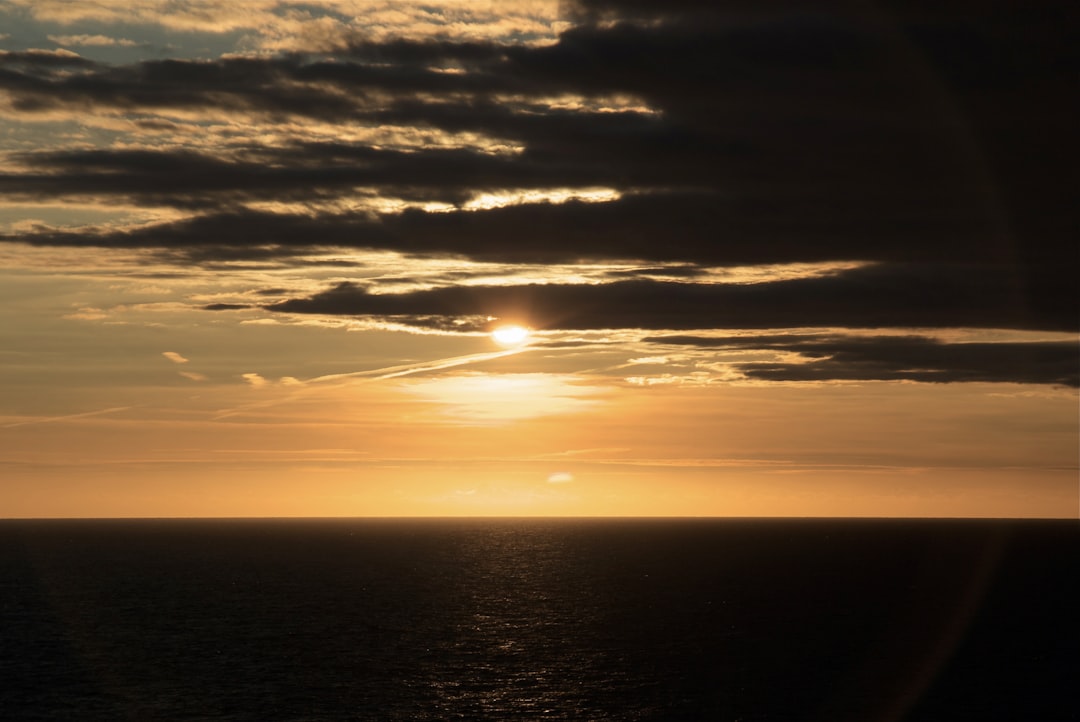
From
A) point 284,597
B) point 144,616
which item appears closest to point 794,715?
point 144,616

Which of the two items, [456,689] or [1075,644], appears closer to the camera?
[456,689]

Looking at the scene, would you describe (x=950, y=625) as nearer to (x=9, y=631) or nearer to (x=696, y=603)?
(x=696, y=603)

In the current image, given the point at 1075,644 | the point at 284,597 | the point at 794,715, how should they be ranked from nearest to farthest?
the point at 794,715 → the point at 1075,644 → the point at 284,597

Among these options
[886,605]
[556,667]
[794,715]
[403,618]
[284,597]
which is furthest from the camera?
[284,597]

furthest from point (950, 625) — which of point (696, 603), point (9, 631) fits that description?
point (9, 631)

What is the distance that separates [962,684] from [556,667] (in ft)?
120

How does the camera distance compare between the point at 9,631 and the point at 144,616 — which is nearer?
the point at 9,631

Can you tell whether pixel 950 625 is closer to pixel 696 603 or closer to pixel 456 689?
pixel 696 603

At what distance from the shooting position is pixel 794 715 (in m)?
88.5

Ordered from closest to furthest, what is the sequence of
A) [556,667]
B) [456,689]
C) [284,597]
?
[456,689] < [556,667] < [284,597]

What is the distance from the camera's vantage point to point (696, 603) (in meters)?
173

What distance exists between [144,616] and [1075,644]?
11686 centimetres

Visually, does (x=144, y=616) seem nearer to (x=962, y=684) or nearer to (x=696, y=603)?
(x=696, y=603)

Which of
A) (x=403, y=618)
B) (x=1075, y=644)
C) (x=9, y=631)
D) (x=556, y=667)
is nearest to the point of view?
(x=556, y=667)
